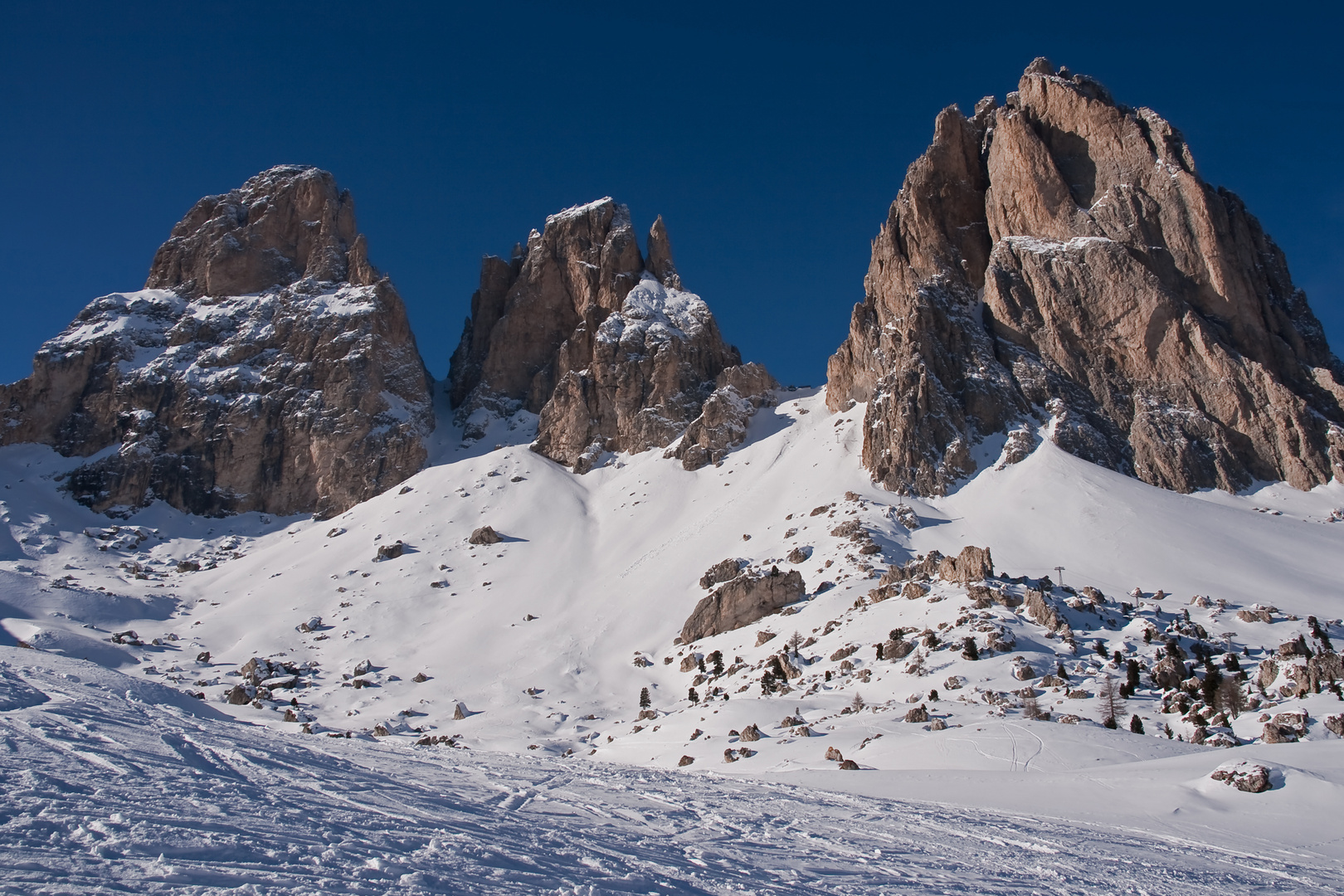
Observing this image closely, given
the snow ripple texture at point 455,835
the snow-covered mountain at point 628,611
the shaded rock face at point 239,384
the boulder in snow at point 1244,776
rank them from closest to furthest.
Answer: the snow ripple texture at point 455,835 → the snow-covered mountain at point 628,611 → the boulder in snow at point 1244,776 → the shaded rock face at point 239,384

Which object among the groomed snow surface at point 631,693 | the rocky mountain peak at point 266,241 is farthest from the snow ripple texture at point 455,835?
the rocky mountain peak at point 266,241

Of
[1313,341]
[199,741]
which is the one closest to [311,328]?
[199,741]

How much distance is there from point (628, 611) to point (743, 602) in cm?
1135

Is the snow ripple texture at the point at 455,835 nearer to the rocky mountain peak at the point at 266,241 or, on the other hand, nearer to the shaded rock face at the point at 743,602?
the shaded rock face at the point at 743,602

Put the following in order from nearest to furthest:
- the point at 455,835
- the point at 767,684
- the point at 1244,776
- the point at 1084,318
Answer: the point at 455,835 → the point at 1244,776 → the point at 767,684 → the point at 1084,318

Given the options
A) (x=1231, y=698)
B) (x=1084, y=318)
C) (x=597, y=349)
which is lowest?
(x=1231, y=698)

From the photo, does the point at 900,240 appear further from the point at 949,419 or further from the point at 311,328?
the point at 311,328

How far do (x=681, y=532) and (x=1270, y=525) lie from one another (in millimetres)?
47450

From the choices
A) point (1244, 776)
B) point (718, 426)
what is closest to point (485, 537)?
point (718, 426)

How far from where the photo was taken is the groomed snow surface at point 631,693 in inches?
356

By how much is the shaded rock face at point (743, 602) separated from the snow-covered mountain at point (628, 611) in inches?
11.0

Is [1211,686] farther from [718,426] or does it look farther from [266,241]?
[266,241]

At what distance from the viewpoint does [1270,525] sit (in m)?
60.5

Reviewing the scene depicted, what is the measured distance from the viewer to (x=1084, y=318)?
79.8 meters
